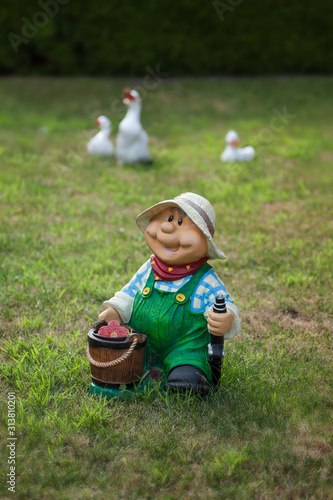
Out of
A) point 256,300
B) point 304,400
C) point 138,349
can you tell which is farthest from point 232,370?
point 256,300

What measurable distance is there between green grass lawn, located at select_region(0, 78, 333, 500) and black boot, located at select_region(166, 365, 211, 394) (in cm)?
8

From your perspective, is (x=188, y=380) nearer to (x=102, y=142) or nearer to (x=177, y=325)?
(x=177, y=325)

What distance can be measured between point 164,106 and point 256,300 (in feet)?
23.1

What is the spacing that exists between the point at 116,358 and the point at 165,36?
34.3ft

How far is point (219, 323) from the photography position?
267 cm

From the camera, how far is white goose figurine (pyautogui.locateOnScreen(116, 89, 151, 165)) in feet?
23.1

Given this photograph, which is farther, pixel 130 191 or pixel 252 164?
pixel 252 164

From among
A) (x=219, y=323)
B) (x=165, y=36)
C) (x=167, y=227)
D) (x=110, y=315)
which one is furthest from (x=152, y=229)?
(x=165, y=36)

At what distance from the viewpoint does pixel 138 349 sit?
9.16 ft

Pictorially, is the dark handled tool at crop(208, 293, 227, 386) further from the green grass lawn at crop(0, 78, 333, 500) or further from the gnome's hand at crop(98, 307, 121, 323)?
the gnome's hand at crop(98, 307, 121, 323)

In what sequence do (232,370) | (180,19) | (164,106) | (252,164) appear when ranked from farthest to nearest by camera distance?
(180,19), (164,106), (252,164), (232,370)

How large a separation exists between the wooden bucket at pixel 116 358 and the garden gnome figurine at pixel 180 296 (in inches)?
6.0

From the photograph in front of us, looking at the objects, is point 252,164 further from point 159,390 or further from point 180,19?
point 180,19

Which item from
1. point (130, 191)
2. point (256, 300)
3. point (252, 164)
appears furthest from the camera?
point (252, 164)
